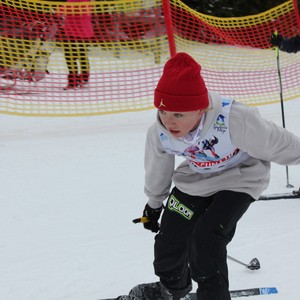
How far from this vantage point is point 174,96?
263 cm

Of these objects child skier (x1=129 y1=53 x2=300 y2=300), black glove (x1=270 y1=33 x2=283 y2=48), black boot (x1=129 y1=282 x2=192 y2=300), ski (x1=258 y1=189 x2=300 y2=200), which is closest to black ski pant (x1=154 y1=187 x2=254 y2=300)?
child skier (x1=129 y1=53 x2=300 y2=300)

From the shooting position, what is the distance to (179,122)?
2.67 metres

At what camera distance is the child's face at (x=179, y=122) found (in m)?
2.66

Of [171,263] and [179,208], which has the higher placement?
[179,208]

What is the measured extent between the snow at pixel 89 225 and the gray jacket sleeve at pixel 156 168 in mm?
770

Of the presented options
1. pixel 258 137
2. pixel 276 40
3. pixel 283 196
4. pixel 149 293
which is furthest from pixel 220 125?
pixel 276 40

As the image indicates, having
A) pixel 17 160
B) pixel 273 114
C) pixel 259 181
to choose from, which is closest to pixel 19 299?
pixel 259 181

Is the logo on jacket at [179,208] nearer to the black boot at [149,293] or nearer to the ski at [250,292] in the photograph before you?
the black boot at [149,293]

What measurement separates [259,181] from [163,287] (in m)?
0.82

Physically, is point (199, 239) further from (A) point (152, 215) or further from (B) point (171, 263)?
(A) point (152, 215)

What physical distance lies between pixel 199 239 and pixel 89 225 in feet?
6.35

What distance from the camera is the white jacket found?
2713 mm

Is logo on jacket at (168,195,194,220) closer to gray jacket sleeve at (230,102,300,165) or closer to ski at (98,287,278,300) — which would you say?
gray jacket sleeve at (230,102,300,165)

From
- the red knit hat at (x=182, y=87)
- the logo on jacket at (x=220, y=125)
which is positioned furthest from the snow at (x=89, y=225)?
the red knit hat at (x=182, y=87)
